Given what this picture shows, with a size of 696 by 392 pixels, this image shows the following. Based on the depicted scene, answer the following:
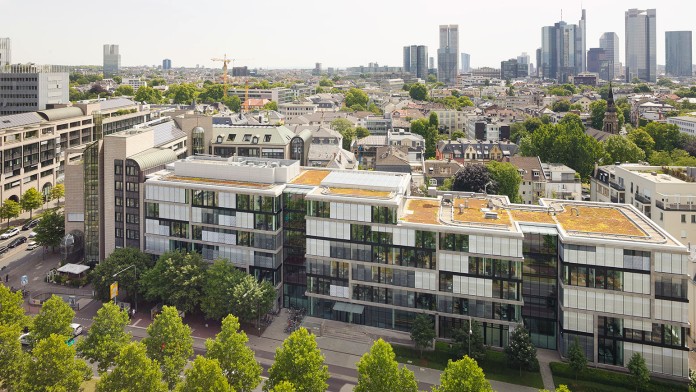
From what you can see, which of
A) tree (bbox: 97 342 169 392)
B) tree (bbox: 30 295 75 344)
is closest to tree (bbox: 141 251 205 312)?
tree (bbox: 30 295 75 344)

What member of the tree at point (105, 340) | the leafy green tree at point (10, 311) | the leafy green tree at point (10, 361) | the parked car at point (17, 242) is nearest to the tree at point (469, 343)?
the tree at point (105, 340)

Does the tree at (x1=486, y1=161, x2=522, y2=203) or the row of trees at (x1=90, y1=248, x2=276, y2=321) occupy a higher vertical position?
the tree at (x1=486, y1=161, x2=522, y2=203)

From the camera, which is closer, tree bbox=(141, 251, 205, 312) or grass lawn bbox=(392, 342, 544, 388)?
grass lawn bbox=(392, 342, 544, 388)

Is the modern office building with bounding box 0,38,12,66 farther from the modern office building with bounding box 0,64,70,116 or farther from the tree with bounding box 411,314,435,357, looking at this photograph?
the tree with bounding box 411,314,435,357

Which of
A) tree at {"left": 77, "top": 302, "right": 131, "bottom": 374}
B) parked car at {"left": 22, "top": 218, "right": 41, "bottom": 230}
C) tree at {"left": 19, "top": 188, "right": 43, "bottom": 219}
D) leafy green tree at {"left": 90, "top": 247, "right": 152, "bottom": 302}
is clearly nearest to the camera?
tree at {"left": 77, "top": 302, "right": 131, "bottom": 374}

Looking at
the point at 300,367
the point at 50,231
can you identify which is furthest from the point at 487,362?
the point at 50,231

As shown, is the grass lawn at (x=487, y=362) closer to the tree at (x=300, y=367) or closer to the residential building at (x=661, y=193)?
the tree at (x=300, y=367)
